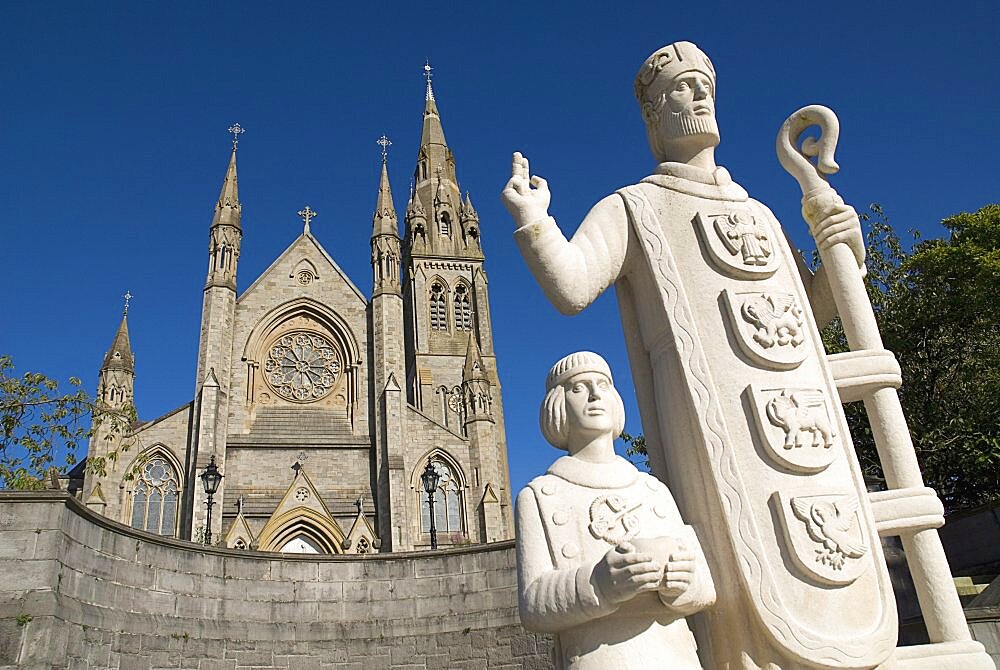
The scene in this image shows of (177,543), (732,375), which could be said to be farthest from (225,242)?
(732,375)

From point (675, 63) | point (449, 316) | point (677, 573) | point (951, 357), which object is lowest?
point (677, 573)

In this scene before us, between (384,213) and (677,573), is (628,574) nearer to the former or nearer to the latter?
(677,573)

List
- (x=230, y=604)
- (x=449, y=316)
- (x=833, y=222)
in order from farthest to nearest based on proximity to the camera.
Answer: (x=449, y=316)
(x=230, y=604)
(x=833, y=222)

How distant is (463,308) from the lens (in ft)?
125

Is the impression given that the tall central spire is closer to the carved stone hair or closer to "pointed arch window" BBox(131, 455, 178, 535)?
"pointed arch window" BBox(131, 455, 178, 535)

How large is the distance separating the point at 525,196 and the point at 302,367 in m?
27.8

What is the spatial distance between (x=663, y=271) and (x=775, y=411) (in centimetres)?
68

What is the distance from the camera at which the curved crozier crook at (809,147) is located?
341 centimetres

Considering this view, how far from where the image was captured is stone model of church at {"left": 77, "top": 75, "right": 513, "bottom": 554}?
977 inches

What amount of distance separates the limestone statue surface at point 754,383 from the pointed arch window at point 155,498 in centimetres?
2494

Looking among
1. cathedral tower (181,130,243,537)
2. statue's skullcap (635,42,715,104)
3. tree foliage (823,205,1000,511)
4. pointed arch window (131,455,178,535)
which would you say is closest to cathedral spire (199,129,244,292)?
cathedral tower (181,130,243,537)

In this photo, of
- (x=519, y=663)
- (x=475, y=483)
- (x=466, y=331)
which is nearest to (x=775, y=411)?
(x=519, y=663)

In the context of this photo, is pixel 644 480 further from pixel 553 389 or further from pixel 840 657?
pixel 840 657

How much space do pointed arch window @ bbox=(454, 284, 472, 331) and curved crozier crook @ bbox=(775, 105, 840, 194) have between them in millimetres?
33798
